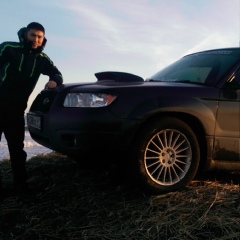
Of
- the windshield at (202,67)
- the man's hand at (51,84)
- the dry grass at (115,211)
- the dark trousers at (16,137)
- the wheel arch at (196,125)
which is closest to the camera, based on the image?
the dry grass at (115,211)

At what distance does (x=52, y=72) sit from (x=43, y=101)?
1.10 feet

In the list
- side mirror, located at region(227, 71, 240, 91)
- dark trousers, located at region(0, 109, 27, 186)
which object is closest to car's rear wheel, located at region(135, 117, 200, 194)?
side mirror, located at region(227, 71, 240, 91)

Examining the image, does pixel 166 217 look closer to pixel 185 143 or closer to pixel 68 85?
pixel 185 143

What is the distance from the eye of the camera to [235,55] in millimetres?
4590

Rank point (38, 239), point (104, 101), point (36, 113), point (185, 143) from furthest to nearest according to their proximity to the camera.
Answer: point (36, 113) → point (185, 143) → point (104, 101) → point (38, 239)

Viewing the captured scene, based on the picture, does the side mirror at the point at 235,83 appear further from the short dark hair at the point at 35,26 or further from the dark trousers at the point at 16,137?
the dark trousers at the point at 16,137

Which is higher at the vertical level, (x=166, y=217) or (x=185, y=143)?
(x=185, y=143)

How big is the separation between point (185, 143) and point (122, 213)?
1.02 meters

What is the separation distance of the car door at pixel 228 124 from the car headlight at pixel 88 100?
1184 millimetres

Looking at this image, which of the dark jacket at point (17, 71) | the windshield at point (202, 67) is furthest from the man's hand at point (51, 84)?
the windshield at point (202, 67)

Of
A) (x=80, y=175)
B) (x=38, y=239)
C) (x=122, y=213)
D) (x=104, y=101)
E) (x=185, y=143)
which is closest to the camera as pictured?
(x=38, y=239)

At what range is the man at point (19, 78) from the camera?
13.3ft

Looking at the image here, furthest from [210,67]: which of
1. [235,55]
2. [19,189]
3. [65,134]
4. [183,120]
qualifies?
[19,189]

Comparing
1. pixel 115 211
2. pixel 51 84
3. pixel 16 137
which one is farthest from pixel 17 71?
pixel 115 211
